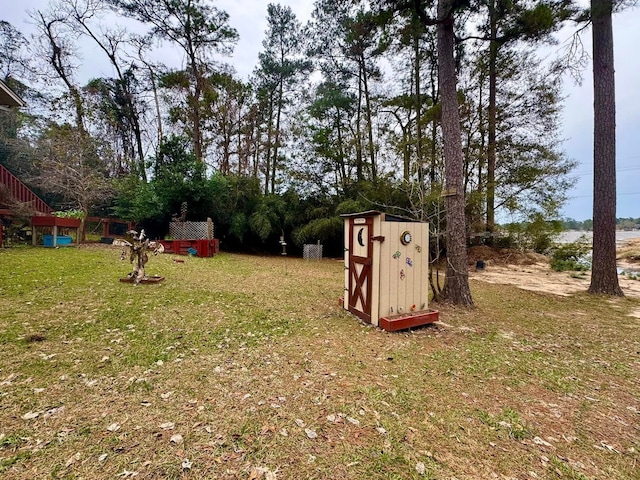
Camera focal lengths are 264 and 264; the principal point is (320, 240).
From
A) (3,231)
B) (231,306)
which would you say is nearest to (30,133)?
(3,231)

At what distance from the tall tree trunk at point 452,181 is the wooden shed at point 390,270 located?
Answer: 97 centimetres

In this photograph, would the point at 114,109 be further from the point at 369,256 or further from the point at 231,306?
the point at 369,256

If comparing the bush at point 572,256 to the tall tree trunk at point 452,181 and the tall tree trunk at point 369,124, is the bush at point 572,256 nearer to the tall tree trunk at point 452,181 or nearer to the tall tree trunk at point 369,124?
the tall tree trunk at point 369,124

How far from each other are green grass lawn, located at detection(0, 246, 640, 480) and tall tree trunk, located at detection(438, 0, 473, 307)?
2.32ft

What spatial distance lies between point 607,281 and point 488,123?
6.42 m

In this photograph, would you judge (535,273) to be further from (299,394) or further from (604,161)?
(299,394)

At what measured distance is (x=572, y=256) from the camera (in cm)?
948

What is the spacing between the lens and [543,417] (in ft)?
5.57

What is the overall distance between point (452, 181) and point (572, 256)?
895 centimetres

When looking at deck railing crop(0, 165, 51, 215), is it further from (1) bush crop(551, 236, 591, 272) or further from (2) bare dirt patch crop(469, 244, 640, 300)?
(1) bush crop(551, 236, 591, 272)

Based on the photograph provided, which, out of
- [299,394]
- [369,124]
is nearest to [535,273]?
[369,124]

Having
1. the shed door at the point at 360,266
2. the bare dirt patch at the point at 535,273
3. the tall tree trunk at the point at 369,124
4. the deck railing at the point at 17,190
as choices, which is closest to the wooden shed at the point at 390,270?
the shed door at the point at 360,266

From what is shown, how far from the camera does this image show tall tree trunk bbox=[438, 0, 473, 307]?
162 inches

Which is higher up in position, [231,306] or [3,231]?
[3,231]
